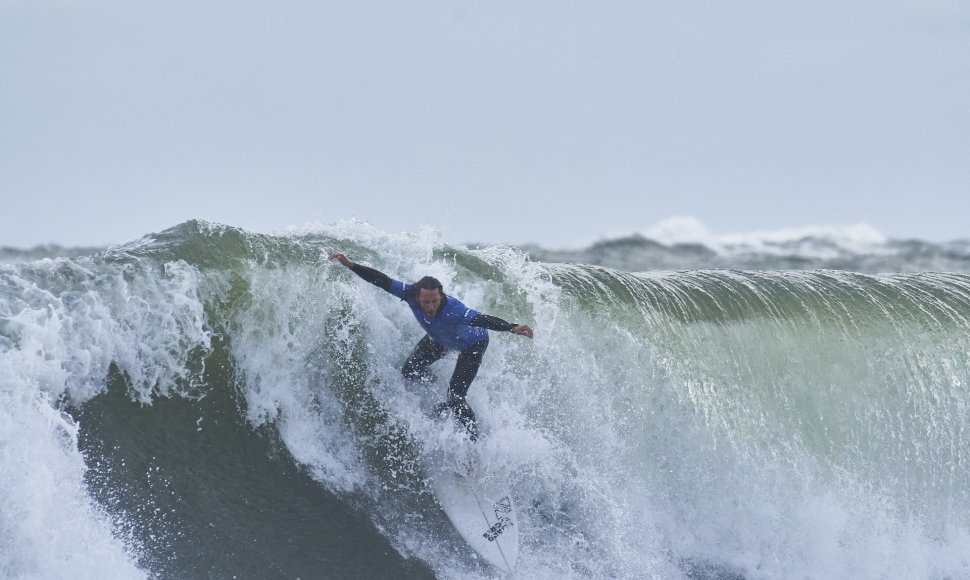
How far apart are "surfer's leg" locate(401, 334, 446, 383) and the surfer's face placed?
22.4 inches

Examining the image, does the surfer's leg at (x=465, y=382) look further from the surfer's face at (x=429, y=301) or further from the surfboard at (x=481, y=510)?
the surfer's face at (x=429, y=301)

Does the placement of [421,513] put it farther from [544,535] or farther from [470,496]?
[544,535]

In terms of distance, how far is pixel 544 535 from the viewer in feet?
22.6

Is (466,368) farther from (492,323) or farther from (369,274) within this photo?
(369,274)

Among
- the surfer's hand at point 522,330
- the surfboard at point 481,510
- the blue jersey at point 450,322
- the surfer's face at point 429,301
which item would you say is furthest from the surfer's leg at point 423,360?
the surfer's hand at point 522,330

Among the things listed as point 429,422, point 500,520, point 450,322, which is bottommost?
point 500,520

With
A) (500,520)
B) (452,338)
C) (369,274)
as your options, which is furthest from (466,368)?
(500,520)

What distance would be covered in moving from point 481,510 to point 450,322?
154cm

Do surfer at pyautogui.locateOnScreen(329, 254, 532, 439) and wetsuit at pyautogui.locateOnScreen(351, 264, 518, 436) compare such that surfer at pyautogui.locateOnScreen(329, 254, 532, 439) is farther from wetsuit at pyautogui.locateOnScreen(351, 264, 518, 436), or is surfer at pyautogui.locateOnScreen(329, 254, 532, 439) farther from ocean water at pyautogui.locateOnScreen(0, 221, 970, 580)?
ocean water at pyautogui.locateOnScreen(0, 221, 970, 580)

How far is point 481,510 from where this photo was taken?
6.70 m

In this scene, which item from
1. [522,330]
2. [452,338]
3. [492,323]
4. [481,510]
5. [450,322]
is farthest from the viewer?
[481,510]

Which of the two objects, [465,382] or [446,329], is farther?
[465,382]

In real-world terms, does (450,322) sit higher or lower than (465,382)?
higher

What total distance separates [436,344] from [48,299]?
2936 millimetres
